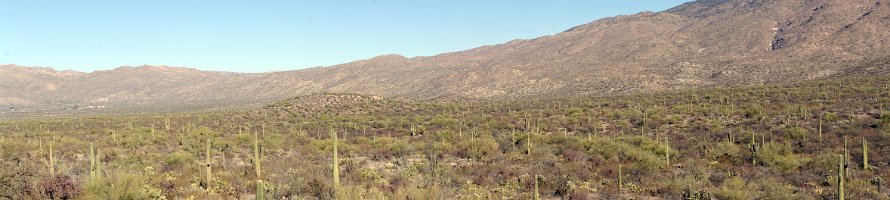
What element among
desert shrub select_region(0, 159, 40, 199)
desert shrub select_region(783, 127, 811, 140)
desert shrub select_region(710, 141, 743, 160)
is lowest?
desert shrub select_region(710, 141, 743, 160)

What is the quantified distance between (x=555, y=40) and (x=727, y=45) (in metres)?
58.1

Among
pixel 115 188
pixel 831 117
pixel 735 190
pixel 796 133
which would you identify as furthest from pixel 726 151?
pixel 115 188

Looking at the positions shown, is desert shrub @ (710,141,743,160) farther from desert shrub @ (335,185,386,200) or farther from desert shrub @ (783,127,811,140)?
desert shrub @ (335,185,386,200)

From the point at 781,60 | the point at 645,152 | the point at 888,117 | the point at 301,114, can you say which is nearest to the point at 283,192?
the point at 645,152

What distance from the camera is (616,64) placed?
299 ft

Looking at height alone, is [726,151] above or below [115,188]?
below

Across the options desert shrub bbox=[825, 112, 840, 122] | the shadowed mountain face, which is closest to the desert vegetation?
desert shrub bbox=[825, 112, 840, 122]

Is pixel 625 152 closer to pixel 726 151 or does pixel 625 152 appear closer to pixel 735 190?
pixel 726 151

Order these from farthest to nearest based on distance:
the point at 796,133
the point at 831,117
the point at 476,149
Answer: the point at 831,117
the point at 796,133
the point at 476,149

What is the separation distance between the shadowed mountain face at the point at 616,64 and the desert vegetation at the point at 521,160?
34.8 metres

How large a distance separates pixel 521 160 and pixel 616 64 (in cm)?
7346

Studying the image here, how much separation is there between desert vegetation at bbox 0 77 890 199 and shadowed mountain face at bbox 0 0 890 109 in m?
34.8

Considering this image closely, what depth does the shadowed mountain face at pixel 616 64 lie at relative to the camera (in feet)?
245

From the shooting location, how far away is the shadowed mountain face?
74562 mm
